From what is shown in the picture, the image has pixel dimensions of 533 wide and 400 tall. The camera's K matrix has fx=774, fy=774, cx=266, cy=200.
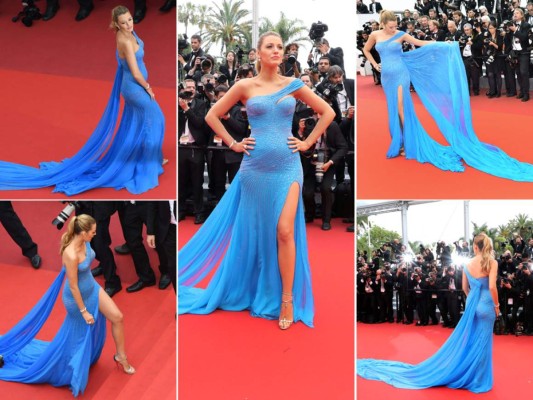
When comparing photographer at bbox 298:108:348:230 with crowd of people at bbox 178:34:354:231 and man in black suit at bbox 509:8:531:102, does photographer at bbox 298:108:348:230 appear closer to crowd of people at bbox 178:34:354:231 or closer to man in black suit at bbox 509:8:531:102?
crowd of people at bbox 178:34:354:231

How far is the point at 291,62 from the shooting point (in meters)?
7.50

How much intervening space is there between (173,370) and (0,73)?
13.2ft

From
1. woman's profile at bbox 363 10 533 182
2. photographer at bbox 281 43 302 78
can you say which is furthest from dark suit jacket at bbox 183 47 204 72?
woman's profile at bbox 363 10 533 182

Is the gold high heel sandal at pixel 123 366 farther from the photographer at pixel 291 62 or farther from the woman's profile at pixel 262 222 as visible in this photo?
the photographer at pixel 291 62

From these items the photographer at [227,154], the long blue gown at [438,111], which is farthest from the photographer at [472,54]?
the photographer at [227,154]

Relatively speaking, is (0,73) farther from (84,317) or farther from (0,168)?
(84,317)

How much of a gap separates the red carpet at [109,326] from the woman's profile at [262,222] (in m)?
0.38

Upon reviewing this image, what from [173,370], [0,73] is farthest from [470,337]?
[0,73]

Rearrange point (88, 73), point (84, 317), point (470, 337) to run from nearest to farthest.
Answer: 1. point (84, 317)
2. point (470, 337)
3. point (88, 73)

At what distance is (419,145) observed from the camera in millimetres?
7348

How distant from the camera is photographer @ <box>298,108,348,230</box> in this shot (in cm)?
695

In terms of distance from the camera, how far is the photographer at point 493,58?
8.65m

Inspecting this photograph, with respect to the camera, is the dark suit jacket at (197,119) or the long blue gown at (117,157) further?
the dark suit jacket at (197,119)

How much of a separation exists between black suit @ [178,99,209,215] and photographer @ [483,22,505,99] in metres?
3.41
